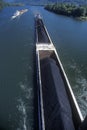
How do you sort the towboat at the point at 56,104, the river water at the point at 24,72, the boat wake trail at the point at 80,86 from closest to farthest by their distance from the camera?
the towboat at the point at 56,104, the river water at the point at 24,72, the boat wake trail at the point at 80,86

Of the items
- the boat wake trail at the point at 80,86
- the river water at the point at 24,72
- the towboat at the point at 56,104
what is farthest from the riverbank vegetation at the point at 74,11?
the towboat at the point at 56,104

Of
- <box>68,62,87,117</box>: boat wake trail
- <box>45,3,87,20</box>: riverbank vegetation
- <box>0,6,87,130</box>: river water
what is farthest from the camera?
<box>45,3,87,20</box>: riverbank vegetation

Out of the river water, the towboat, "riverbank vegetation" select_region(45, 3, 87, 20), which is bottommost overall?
"riverbank vegetation" select_region(45, 3, 87, 20)

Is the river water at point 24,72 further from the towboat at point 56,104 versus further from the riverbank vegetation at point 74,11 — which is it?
the riverbank vegetation at point 74,11

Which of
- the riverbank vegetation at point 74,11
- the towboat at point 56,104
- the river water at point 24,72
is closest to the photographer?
the towboat at point 56,104

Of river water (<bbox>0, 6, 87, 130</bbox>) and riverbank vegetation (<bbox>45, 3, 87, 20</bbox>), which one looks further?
riverbank vegetation (<bbox>45, 3, 87, 20</bbox>)

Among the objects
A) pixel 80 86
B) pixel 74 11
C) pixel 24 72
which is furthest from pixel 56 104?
pixel 74 11

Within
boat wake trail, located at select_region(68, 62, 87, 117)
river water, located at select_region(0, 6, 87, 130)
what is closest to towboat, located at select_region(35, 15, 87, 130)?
river water, located at select_region(0, 6, 87, 130)

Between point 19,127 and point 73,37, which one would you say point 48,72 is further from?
point 73,37

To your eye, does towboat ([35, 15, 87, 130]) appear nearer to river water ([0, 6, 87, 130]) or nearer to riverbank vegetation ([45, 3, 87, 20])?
river water ([0, 6, 87, 130])

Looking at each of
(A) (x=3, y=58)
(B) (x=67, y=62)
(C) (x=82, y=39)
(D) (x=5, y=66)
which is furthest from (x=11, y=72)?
(C) (x=82, y=39)

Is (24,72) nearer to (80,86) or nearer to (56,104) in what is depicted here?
(80,86)
